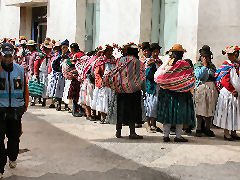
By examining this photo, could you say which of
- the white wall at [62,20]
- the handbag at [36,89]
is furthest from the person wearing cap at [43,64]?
the white wall at [62,20]

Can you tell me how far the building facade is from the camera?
10867 mm

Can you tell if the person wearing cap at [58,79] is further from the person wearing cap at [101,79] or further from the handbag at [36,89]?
the person wearing cap at [101,79]

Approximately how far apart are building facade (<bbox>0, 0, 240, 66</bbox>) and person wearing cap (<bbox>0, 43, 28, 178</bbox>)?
6521mm

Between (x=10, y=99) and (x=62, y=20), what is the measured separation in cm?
1155

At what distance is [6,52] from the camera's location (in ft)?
Answer: 16.9

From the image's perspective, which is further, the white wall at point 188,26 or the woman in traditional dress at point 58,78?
the woman in traditional dress at point 58,78

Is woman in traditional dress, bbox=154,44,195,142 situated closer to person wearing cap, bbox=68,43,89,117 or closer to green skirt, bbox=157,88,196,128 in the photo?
green skirt, bbox=157,88,196,128

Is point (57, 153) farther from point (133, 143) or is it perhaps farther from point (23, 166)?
point (133, 143)

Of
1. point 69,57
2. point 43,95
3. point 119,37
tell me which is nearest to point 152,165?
point 69,57

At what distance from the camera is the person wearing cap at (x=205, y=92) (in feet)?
26.9

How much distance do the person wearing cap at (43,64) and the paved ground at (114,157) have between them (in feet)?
12.1

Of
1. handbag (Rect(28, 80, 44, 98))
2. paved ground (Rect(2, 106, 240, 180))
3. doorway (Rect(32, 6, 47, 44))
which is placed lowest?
paved ground (Rect(2, 106, 240, 180))

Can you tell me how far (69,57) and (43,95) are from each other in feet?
6.62

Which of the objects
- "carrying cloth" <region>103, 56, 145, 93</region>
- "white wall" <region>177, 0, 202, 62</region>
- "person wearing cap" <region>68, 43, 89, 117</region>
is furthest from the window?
"carrying cloth" <region>103, 56, 145, 93</region>
